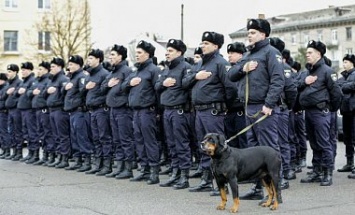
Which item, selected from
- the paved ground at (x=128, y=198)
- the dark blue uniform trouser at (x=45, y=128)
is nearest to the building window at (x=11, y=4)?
the dark blue uniform trouser at (x=45, y=128)

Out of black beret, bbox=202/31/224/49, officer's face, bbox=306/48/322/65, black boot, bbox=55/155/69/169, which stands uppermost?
black beret, bbox=202/31/224/49

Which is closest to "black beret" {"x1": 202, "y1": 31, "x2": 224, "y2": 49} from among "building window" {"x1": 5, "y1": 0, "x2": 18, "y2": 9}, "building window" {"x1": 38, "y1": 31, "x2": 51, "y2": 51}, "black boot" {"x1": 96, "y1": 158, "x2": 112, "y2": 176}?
"black boot" {"x1": 96, "y1": 158, "x2": 112, "y2": 176}

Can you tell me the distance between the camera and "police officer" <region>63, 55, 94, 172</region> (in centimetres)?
1324

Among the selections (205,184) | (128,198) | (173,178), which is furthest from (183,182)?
(128,198)

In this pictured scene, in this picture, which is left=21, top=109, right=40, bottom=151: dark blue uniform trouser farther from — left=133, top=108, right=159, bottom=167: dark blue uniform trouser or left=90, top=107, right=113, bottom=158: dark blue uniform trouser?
left=133, top=108, right=159, bottom=167: dark blue uniform trouser

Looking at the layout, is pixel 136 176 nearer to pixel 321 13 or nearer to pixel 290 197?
pixel 290 197

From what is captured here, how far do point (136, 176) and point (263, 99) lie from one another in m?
3.45

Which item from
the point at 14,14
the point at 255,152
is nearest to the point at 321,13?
the point at 14,14

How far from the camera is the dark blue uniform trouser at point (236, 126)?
1145 centimetres

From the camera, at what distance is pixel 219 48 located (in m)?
10.4

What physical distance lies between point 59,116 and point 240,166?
613cm

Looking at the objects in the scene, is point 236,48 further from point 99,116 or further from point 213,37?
point 99,116

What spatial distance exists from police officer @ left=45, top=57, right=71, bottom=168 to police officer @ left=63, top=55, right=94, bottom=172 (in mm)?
313

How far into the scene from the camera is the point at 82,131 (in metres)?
13.3
